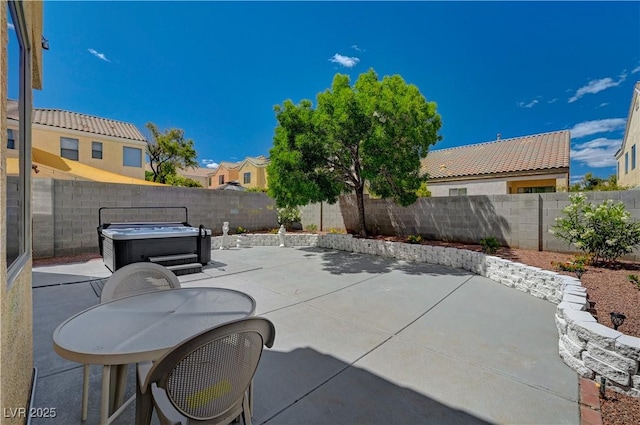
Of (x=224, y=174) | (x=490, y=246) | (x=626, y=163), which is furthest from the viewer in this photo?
(x=224, y=174)

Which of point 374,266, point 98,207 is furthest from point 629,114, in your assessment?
point 98,207

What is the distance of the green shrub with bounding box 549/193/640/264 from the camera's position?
5.32 metres

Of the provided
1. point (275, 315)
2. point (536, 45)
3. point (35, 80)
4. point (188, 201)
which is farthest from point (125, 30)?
point (536, 45)

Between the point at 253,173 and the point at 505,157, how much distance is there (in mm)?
20726

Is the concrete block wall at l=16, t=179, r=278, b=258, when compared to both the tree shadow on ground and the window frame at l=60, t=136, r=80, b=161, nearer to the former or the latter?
the tree shadow on ground

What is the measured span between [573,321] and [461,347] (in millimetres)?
1118

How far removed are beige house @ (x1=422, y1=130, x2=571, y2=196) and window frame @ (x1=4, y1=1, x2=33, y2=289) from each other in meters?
15.8

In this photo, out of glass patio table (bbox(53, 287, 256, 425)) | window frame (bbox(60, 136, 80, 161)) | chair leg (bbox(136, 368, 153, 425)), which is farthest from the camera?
window frame (bbox(60, 136, 80, 161))

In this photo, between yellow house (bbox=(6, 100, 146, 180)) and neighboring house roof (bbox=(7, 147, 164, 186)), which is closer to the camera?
neighboring house roof (bbox=(7, 147, 164, 186))

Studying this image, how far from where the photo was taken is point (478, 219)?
8.42 metres

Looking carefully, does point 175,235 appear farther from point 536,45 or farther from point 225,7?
point 536,45

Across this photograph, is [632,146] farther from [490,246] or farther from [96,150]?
[96,150]

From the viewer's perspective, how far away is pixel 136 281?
109 inches

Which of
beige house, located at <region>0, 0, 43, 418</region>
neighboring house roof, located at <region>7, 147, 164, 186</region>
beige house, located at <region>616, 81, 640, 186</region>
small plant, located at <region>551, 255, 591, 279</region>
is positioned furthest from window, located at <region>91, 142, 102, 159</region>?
beige house, located at <region>616, 81, 640, 186</region>
